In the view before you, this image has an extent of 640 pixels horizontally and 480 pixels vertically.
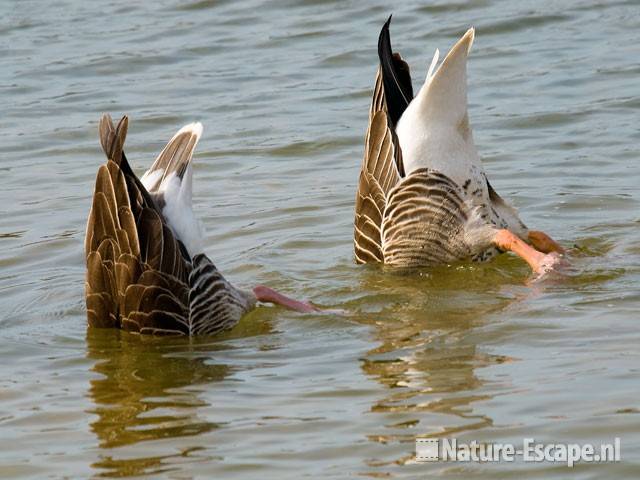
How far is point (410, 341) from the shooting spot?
7.25 meters

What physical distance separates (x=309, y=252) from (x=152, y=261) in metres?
2.29

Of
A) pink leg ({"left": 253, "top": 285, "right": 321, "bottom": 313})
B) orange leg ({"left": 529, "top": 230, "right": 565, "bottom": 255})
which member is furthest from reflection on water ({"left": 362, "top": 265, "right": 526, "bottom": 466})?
pink leg ({"left": 253, "top": 285, "right": 321, "bottom": 313})

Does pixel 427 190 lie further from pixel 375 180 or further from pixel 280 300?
pixel 280 300

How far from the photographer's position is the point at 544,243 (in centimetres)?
877

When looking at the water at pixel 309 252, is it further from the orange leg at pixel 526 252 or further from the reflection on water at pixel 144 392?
the orange leg at pixel 526 252

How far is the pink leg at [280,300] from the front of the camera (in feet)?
26.3

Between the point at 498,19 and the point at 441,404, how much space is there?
1030 centimetres

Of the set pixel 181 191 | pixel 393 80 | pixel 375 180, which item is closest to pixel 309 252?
pixel 375 180

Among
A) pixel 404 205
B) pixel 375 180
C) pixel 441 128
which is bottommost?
pixel 404 205

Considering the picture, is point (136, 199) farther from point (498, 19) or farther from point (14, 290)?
point (498, 19)

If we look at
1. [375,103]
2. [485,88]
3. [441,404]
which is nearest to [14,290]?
[375,103]

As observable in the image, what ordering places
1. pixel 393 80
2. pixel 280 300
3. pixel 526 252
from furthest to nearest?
1. pixel 393 80
2. pixel 526 252
3. pixel 280 300

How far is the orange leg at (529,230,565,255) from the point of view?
876 centimetres

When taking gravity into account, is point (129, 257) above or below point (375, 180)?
below
